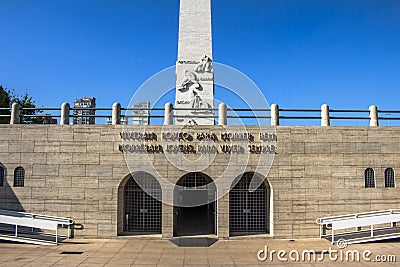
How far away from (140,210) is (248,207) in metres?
4.85

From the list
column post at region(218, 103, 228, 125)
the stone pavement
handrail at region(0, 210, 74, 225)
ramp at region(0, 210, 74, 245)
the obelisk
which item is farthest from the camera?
the obelisk

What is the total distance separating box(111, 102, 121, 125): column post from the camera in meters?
15.9

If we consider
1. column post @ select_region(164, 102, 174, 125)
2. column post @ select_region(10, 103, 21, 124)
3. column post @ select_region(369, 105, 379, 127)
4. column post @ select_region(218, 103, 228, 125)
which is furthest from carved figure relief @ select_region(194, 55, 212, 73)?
column post @ select_region(10, 103, 21, 124)

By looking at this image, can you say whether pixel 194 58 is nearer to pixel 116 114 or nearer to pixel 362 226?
pixel 116 114

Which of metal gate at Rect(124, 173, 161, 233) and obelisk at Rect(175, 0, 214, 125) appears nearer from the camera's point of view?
metal gate at Rect(124, 173, 161, 233)

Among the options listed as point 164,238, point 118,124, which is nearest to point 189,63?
point 118,124

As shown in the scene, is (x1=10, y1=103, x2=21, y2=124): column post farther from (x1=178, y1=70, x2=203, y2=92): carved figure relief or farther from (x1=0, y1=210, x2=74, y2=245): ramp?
(x1=178, y1=70, x2=203, y2=92): carved figure relief

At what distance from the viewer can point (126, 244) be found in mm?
14133

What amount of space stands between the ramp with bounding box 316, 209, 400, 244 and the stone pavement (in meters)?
0.40

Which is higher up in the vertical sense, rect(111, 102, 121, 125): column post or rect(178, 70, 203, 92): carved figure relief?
rect(178, 70, 203, 92): carved figure relief

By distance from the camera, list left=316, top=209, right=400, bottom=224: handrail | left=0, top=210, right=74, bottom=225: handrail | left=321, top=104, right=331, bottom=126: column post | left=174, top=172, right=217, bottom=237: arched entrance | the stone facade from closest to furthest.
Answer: left=0, top=210, right=74, bottom=225: handrail < left=316, top=209, right=400, bottom=224: handrail < the stone facade < left=174, top=172, right=217, bottom=237: arched entrance < left=321, top=104, right=331, bottom=126: column post

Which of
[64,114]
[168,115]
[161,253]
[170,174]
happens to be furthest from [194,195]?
[64,114]

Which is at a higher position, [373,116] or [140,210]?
[373,116]

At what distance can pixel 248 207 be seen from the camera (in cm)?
1641
